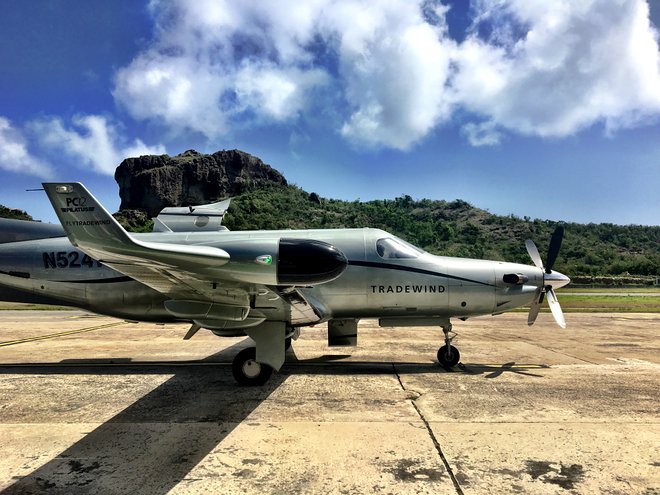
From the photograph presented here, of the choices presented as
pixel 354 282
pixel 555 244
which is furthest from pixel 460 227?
pixel 354 282

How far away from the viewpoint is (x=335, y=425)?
5.27 metres

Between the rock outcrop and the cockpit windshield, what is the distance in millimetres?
111173

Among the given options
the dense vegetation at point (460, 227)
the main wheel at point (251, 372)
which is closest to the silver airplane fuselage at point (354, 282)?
the main wheel at point (251, 372)

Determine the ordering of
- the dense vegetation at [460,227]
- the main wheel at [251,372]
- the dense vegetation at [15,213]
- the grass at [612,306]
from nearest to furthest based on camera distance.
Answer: the main wheel at [251,372], the grass at [612,306], the dense vegetation at [15,213], the dense vegetation at [460,227]

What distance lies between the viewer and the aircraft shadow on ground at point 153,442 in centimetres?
384

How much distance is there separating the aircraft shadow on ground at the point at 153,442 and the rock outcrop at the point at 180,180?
112378 mm

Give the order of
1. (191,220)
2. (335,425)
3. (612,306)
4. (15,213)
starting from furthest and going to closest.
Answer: (15,213), (612,306), (191,220), (335,425)

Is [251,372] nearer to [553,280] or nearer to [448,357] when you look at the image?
[448,357]

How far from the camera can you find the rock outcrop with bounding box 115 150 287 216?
118 m

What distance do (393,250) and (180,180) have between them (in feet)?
404

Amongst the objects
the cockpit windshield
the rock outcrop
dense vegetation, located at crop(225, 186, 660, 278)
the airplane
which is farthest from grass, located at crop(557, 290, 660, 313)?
the rock outcrop

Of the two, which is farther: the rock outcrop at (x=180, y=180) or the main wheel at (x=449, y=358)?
the rock outcrop at (x=180, y=180)

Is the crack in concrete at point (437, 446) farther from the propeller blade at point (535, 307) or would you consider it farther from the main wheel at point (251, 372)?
the propeller blade at point (535, 307)

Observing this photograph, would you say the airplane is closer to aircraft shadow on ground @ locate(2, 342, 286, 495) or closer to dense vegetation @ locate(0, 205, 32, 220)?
aircraft shadow on ground @ locate(2, 342, 286, 495)
